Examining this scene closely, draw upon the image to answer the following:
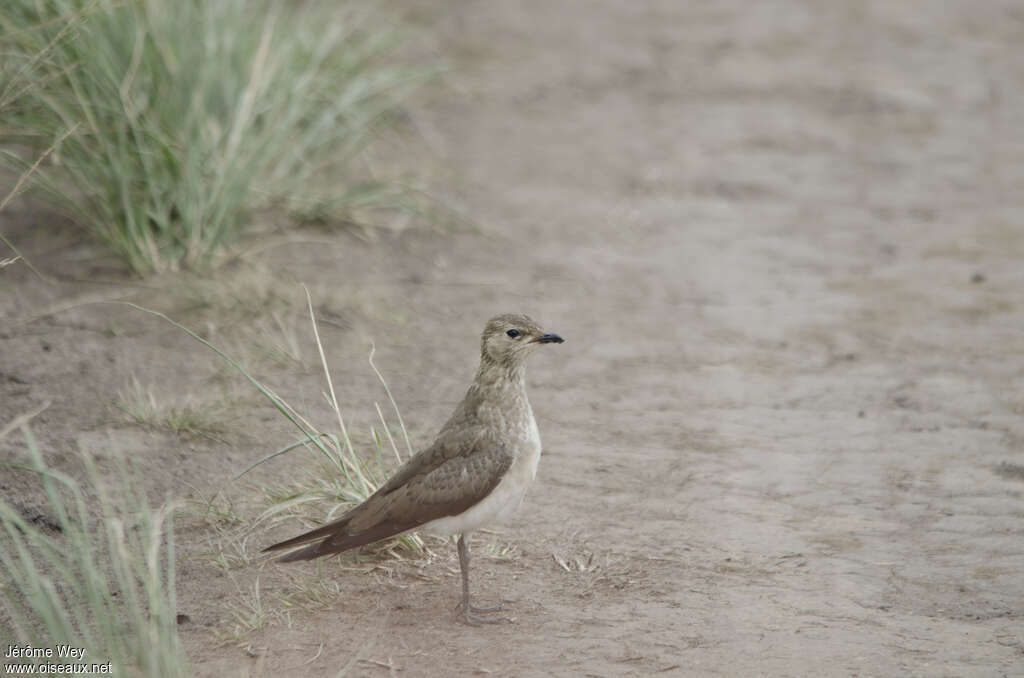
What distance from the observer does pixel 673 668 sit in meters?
4.09

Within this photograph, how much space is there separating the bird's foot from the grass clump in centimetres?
339

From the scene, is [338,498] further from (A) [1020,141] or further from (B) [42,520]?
(A) [1020,141]

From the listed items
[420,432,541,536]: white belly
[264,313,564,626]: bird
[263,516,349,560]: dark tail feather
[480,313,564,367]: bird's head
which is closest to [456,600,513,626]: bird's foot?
[264,313,564,626]: bird

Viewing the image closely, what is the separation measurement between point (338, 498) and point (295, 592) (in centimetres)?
48

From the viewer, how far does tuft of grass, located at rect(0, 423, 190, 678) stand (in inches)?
134

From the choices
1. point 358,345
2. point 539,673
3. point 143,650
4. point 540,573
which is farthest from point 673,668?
point 358,345

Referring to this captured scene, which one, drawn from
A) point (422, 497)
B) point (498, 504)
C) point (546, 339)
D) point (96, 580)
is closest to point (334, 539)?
point (422, 497)

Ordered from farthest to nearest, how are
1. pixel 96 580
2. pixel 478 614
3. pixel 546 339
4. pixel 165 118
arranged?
pixel 165 118
pixel 546 339
pixel 478 614
pixel 96 580

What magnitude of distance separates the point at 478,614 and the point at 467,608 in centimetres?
10

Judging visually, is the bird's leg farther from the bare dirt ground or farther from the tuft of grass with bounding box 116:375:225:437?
the tuft of grass with bounding box 116:375:225:437

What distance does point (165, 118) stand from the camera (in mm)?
6961

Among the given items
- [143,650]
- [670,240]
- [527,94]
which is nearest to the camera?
[143,650]

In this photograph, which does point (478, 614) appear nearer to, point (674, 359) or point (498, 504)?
point (498, 504)

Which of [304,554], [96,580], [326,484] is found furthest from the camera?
[326,484]
